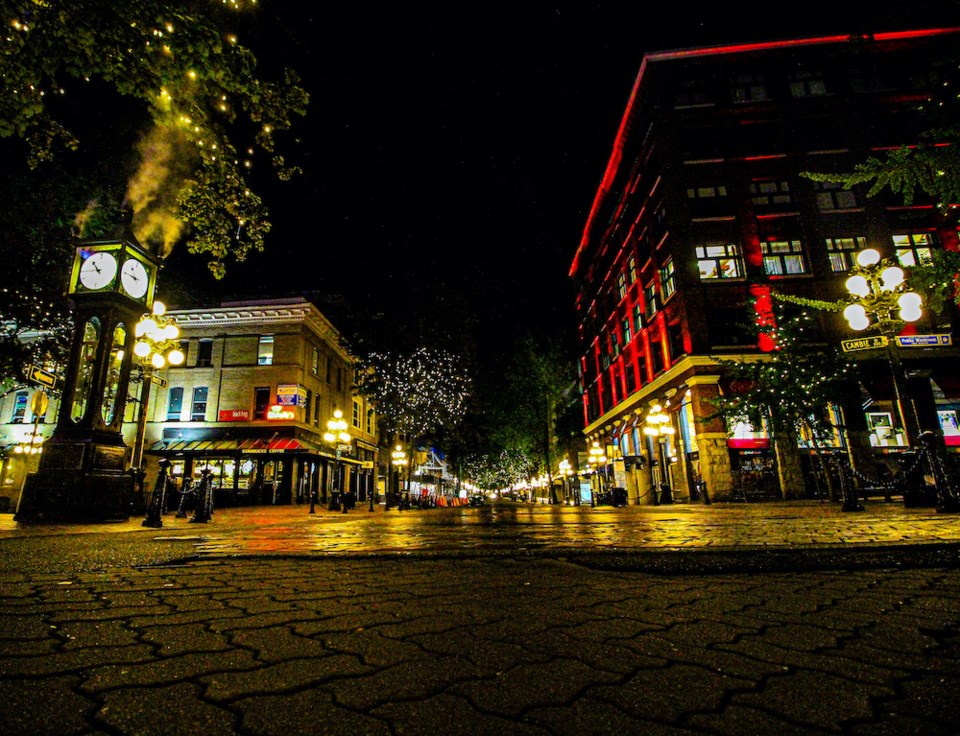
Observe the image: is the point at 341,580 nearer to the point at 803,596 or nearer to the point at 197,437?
the point at 803,596

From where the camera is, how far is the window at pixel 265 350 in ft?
101

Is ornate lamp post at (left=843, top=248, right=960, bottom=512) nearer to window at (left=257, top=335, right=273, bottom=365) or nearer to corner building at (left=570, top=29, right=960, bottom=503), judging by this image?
corner building at (left=570, top=29, right=960, bottom=503)

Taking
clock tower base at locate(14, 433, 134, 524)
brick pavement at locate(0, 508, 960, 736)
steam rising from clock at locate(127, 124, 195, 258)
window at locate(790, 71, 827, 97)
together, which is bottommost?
brick pavement at locate(0, 508, 960, 736)

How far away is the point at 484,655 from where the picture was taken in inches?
64.7

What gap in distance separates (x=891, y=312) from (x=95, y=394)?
16.9m

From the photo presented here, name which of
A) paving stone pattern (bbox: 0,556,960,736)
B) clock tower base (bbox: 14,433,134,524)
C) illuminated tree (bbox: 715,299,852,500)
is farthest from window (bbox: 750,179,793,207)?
clock tower base (bbox: 14,433,134,524)

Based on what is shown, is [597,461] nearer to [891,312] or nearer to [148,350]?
[891,312]

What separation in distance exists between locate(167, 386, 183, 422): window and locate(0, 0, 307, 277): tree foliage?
22.7m

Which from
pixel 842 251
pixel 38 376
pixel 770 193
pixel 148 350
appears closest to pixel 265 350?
pixel 148 350

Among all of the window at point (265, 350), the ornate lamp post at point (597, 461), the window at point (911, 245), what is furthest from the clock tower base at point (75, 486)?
the window at point (911, 245)

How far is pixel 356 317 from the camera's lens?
95.1ft

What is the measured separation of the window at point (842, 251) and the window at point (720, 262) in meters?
4.72

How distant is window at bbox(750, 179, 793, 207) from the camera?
25.7m

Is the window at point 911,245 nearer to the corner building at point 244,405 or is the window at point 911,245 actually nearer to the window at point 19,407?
the corner building at point 244,405
